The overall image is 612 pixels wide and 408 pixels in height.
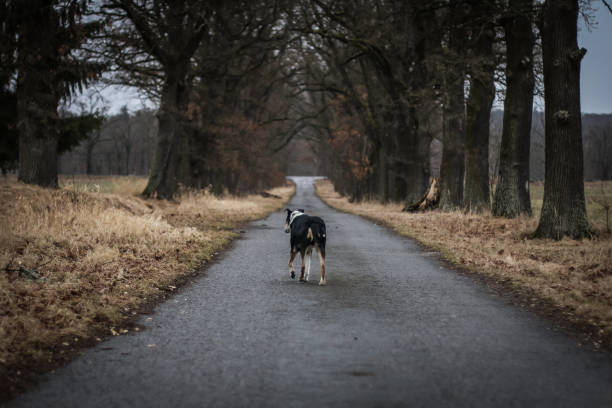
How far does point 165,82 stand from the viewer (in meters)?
21.1

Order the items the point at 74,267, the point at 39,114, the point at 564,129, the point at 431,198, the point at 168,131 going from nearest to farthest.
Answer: the point at 74,267, the point at 564,129, the point at 39,114, the point at 168,131, the point at 431,198

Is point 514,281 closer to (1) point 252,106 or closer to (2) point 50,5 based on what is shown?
(2) point 50,5

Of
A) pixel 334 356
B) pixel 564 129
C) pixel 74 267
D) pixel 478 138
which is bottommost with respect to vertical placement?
pixel 334 356

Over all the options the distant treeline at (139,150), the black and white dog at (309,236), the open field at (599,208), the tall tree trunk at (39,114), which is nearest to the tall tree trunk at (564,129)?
the open field at (599,208)

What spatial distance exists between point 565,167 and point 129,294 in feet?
32.1

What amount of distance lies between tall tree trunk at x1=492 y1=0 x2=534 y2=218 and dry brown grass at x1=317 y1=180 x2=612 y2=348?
3.87 feet

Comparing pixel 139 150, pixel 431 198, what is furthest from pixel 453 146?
pixel 139 150

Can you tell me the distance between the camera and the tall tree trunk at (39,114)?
13.6 m

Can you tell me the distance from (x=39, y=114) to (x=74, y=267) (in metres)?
8.66

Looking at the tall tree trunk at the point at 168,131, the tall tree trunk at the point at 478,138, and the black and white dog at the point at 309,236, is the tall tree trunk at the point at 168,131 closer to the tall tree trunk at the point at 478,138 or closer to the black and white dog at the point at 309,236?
the tall tree trunk at the point at 478,138

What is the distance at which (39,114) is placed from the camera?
14.3 meters

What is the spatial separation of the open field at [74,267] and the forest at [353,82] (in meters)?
3.58

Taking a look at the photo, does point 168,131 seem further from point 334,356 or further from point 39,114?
point 334,356

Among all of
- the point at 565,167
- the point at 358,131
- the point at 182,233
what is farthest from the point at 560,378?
the point at 358,131
